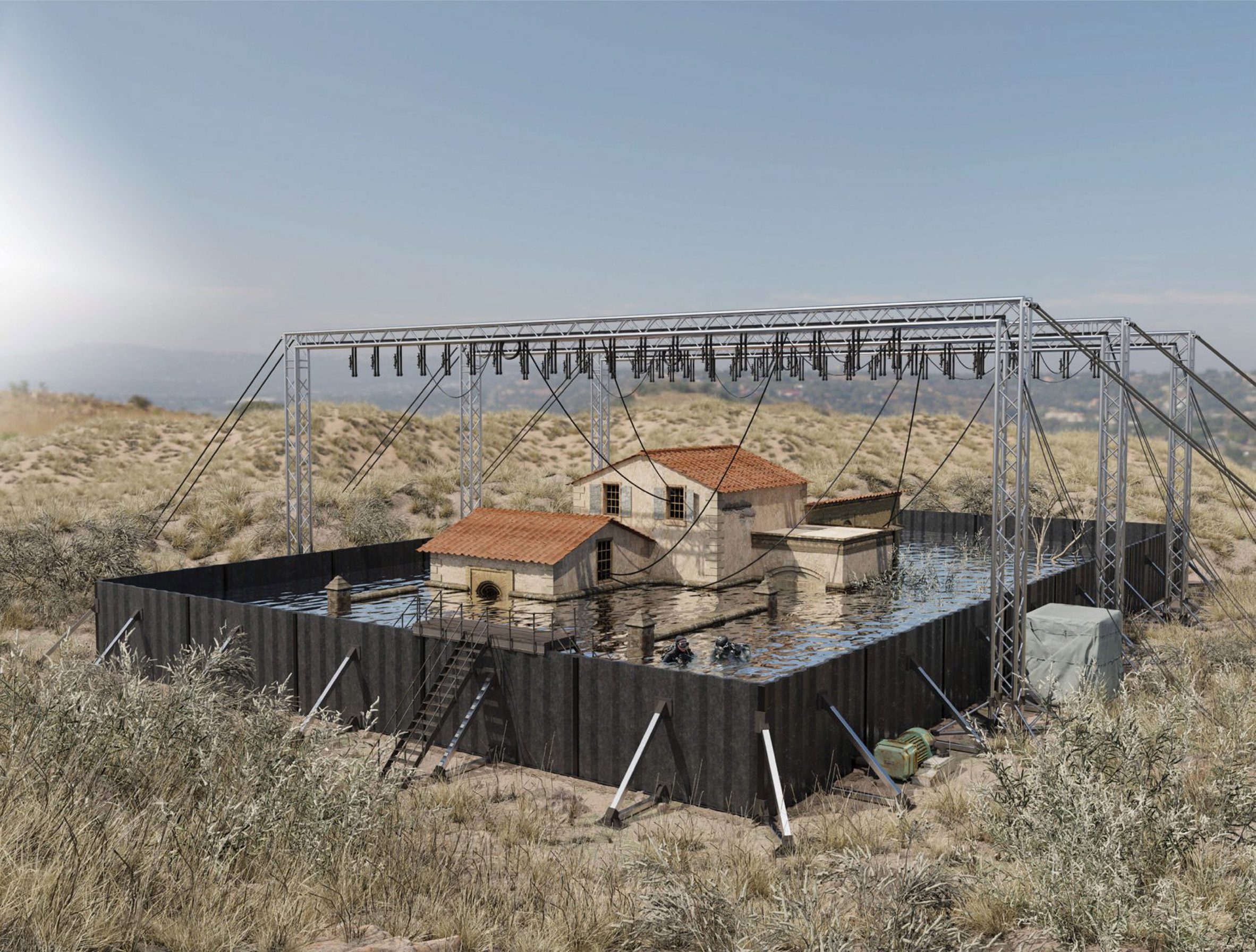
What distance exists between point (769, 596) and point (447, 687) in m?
7.97

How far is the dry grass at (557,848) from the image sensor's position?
270 inches

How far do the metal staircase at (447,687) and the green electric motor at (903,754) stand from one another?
21.5ft

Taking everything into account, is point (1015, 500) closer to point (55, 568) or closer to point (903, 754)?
point (903, 754)

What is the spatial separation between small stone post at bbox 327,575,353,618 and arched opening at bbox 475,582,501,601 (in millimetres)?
3382

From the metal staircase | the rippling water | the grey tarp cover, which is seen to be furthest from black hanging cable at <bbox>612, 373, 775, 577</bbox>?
the metal staircase

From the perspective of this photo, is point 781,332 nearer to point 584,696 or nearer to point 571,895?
point 584,696

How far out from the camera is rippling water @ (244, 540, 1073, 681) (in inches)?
709

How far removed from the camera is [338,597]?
20891 mm

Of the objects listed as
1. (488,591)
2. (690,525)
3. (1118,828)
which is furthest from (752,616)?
(1118,828)

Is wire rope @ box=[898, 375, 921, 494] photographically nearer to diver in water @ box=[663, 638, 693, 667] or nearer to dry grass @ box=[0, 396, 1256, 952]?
diver in water @ box=[663, 638, 693, 667]

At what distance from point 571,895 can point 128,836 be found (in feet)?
11.6

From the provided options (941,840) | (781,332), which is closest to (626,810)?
(941,840)

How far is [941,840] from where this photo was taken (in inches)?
449

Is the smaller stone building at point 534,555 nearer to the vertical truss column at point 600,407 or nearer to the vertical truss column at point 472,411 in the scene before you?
the vertical truss column at point 472,411
